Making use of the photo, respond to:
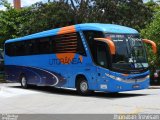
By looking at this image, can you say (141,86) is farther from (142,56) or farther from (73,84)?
(73,84)

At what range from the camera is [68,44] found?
2145 cm

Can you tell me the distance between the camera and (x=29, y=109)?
15.9 metres

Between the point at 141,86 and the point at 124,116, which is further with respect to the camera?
the point at 141,86

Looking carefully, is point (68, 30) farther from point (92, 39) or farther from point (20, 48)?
point (20, 48)

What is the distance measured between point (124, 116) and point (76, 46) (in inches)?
328

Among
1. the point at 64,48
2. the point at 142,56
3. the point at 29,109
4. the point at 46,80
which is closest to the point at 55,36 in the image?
the point at 64,48

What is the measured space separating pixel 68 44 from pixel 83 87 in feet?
7.56

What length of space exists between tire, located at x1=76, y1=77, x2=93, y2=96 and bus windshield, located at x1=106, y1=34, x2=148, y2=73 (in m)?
2.17

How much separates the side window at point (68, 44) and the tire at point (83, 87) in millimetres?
1296

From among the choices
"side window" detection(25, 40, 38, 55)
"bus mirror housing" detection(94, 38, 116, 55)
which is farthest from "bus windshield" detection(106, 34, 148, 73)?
"side window" detection(25, 40, 38, 55)

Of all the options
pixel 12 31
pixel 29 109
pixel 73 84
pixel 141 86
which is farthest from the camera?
pixel 12 31

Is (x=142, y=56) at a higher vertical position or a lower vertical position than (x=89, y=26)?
lower

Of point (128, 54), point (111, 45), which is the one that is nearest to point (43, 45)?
point (128, 54)

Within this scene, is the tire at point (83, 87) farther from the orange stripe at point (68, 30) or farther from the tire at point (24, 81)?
the tire at point (24, 81)
